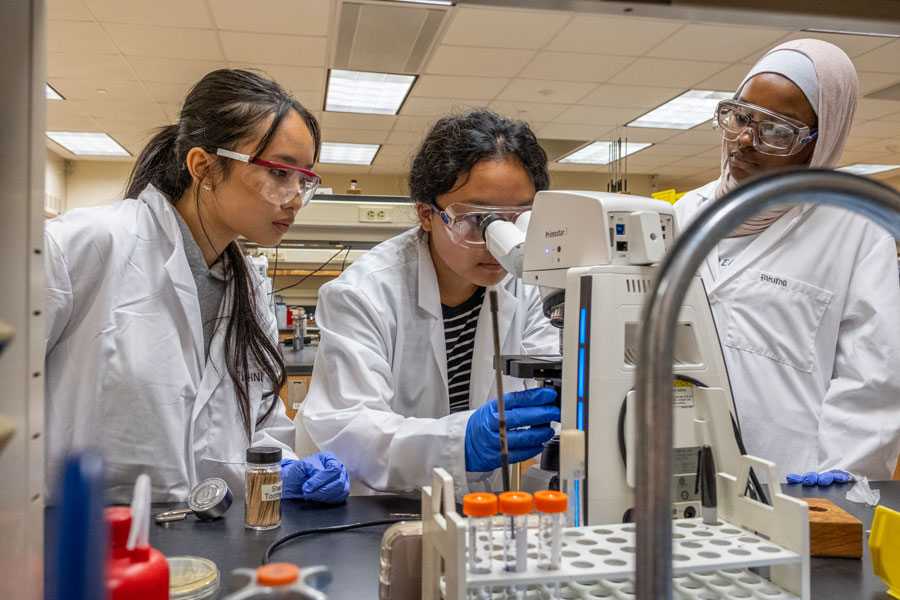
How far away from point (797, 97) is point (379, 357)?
3.77 feet

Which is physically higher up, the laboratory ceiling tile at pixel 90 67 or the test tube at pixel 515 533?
the laboratory ceiling tile at pixel 90 67

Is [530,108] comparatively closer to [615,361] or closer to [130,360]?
[130,360]

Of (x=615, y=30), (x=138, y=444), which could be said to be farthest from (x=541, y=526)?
(x=615, y=30)

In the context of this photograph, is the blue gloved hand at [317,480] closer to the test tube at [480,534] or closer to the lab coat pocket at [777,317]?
the test tube at [480,534]

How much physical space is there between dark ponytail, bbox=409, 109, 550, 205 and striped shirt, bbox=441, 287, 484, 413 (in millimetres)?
299

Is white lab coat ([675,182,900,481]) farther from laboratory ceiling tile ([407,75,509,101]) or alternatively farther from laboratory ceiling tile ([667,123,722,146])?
laboratory ceiling tile ([667,123,722,146])

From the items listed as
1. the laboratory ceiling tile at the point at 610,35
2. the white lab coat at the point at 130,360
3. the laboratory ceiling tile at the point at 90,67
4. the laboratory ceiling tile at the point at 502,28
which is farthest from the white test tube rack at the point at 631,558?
the laboratory ceiling tile at the point at 90,67

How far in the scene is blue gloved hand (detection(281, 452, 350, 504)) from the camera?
3.69 ft

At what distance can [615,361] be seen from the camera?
34.1 inches

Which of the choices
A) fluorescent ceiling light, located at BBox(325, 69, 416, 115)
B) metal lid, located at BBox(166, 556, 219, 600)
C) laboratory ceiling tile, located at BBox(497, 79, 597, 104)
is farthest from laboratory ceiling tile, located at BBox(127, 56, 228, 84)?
metal lid, located at BBox(166, 556, 219, 600)

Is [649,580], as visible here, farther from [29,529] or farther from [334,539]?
[334,539]

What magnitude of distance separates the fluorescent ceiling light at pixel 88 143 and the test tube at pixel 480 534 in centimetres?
760

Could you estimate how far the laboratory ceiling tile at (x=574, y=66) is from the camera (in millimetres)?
4840

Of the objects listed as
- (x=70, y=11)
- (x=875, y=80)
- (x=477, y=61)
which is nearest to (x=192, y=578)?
(x=70, y=11)
